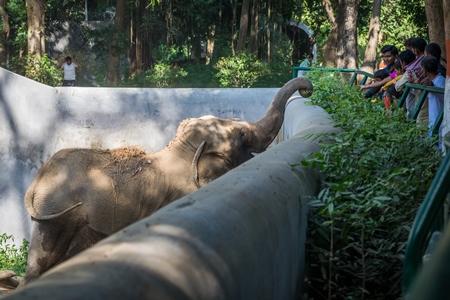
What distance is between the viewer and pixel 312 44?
3506 cm

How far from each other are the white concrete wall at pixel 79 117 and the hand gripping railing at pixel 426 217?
11097 millimetres

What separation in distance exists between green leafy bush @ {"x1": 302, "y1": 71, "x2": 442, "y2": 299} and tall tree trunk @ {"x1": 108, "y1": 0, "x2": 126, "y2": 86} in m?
23.1

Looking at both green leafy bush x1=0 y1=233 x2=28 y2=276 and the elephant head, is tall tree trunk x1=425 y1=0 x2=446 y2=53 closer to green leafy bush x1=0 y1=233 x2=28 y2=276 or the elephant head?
the elephant head

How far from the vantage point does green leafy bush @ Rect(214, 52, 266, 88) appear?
26266 millimetres

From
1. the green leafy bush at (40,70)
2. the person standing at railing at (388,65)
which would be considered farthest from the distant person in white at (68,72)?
the person standing at railing at (388,65)

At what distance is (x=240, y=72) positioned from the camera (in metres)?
26.3

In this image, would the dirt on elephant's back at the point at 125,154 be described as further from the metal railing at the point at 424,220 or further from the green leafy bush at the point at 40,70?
the green leafy bush at the point at 40,70

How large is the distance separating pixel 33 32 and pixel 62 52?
8.18 metres

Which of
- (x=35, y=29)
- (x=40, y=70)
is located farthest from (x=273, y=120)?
(x=35, y=29)

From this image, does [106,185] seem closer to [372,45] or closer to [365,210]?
[365,210]

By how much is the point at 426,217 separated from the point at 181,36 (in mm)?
29236

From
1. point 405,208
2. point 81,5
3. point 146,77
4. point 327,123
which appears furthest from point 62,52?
point 405,208

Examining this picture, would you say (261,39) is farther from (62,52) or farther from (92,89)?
(92,89)

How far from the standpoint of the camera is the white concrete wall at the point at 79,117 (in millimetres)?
12812
